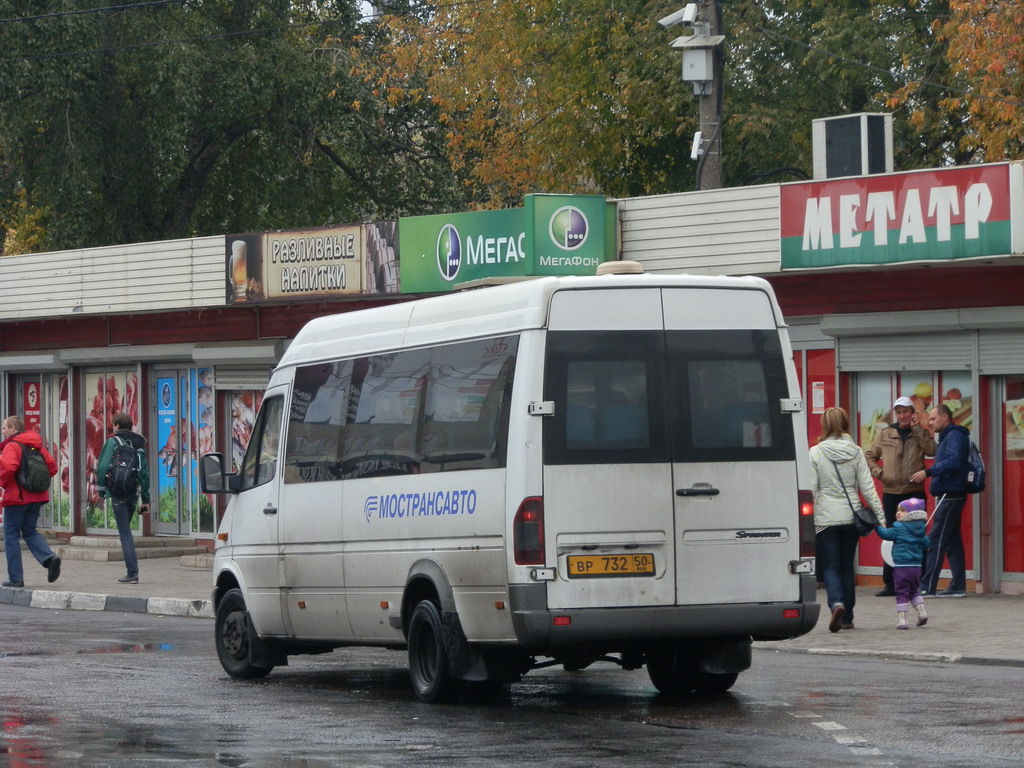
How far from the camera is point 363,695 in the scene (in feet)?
35.7

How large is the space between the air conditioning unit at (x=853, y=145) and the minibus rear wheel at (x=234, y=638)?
985cm

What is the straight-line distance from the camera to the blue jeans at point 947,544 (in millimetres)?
16719

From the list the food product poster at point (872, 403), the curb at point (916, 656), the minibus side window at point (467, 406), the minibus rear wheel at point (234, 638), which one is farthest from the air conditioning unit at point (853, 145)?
the minibus side window at point (467, 406)

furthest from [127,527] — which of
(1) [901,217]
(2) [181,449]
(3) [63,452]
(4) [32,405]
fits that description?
(1) [901,217]

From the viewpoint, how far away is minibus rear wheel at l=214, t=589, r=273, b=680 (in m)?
12.1

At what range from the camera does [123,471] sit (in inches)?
801

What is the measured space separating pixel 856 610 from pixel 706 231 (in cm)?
441

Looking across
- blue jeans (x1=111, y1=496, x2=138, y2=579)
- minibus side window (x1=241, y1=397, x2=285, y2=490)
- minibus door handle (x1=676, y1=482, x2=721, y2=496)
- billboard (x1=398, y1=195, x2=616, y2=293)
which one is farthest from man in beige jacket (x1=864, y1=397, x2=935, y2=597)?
blue jeans (x1=111, y1=496, x2=138, y2=579)

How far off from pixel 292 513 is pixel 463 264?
29.5 feet

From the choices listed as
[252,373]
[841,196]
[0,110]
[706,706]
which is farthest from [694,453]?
[0,110]

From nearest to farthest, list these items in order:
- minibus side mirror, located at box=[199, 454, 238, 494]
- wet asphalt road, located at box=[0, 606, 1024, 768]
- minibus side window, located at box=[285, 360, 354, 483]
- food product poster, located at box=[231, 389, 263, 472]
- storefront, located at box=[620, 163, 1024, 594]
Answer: wet asphalt road, located at box=[0, 606, 1024, 768]
minibus side window, located at box=[285, 360, 354, 483]
minibus side mirror, located at box=[199, 454, 238, 494]
storefront, located at box=[620, 163, 1024, 594]
food product poster, located at box=[231, 389, 263, 472]

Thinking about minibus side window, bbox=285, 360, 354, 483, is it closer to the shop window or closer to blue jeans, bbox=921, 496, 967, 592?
blue jeans, bbox=921, 496, 967, 592

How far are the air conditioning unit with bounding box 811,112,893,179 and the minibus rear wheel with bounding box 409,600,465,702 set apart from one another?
10.8 metres

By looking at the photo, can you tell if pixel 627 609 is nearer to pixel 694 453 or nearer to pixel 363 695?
pixel 694 453
